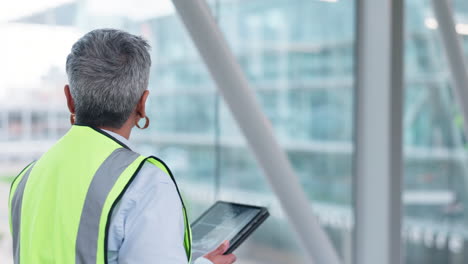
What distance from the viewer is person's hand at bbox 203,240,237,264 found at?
1565 millimetres

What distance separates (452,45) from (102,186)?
11.6 ft

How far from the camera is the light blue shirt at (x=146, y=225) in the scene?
128 cm

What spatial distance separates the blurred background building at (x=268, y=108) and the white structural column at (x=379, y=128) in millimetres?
1595

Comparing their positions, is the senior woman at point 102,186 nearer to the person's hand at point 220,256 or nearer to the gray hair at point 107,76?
the gray hair at point 107,76

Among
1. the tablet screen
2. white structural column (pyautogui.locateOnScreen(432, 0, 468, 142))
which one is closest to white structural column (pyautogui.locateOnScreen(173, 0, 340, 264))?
the tablet screen

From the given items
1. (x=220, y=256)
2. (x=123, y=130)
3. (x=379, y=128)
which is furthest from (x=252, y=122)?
(x=123, y=130)

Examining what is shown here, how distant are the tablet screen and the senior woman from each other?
0.27 m

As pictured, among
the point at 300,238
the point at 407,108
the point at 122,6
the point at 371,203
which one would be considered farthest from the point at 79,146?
the point at 407,108

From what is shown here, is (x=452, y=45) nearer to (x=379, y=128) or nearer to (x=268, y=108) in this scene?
(x=379, y=128)

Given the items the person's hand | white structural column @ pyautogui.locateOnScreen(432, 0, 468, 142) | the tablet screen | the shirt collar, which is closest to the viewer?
the shirt collar

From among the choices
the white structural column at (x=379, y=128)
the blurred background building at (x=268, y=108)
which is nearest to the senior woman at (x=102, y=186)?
the white structural column at (x=379, y=128)

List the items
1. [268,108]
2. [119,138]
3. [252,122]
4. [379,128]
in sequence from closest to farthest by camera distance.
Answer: [119,138]
[252,122]
[379,128]
[268,108]

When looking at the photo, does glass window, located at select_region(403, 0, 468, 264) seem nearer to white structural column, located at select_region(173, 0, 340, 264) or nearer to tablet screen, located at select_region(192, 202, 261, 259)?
white structural column, located at select_region(173, 0, 340, 264)

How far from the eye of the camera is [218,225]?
176 cm
